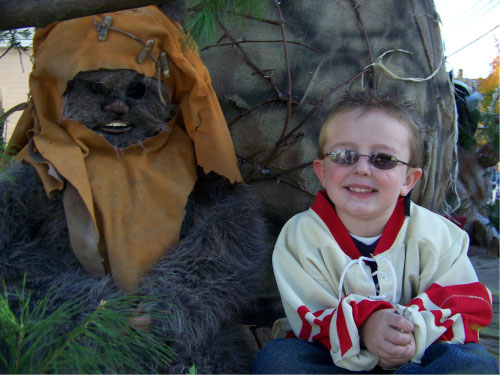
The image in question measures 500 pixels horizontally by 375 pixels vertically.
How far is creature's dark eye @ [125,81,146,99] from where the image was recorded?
52.2 inches

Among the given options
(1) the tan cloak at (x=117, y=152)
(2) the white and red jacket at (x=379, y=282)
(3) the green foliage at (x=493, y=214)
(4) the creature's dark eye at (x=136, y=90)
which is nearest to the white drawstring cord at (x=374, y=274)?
(2) the white and red jacket at (x=379, y=282)

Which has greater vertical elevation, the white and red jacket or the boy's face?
the boy's face

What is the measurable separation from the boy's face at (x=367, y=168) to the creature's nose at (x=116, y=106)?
55 cm

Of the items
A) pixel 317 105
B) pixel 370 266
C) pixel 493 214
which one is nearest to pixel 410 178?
pixel 370 266

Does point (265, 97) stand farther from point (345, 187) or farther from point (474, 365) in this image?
point (474, 365)

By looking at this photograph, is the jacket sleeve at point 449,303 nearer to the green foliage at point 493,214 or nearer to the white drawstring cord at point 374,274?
the white drawstring cord at point 374,274

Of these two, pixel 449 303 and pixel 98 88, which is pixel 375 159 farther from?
pixel 98 88

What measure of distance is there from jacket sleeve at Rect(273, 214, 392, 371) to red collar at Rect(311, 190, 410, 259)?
55mm

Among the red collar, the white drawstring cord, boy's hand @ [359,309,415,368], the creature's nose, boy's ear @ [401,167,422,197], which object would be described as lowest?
boy's hand @ [359,309,415,368]

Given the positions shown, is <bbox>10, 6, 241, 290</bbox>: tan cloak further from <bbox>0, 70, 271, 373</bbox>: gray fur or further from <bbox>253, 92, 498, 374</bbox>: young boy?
<bbox>253, 92, 498, 374</bbox>: young boy

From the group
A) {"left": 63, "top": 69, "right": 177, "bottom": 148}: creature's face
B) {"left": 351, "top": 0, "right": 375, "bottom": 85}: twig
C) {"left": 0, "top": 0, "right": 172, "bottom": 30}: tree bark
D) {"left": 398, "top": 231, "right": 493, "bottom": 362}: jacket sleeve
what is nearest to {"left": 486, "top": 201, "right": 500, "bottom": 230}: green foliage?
{"left": 351, "top": 0, "right": 375, "bottom": 85}: twig

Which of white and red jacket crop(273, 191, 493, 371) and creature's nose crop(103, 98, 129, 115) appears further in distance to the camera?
creature's nose crop(103, 98, 129, 115)

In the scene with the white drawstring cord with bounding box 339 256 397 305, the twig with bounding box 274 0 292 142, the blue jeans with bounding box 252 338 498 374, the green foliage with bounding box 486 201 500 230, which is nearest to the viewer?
the blue jeans with bounding box 252 338 498 374

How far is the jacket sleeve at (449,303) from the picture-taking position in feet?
3.39
